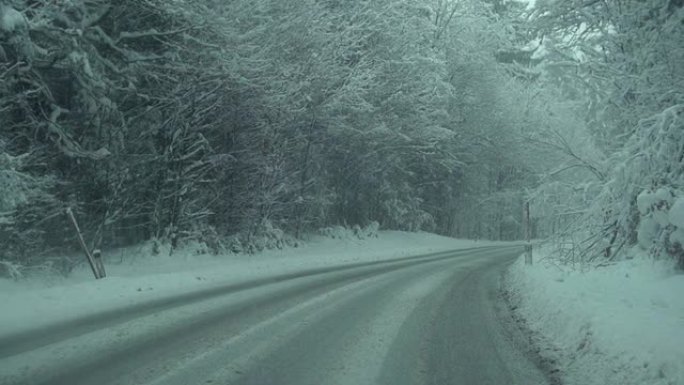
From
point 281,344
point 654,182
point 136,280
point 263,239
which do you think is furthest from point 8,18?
point 263,239

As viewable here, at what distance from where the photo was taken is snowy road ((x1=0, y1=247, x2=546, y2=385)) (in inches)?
226

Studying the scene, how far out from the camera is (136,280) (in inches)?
482

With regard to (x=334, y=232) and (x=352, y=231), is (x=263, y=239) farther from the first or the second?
(x=352, y=231)

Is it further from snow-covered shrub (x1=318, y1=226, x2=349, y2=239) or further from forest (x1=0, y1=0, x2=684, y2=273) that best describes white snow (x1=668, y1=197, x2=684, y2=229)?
snow-covered shrub (x1=318, y1=226, x2=349, y2=239)

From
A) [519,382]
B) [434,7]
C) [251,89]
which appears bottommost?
[519,382]

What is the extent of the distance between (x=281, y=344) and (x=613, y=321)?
12.5 ft

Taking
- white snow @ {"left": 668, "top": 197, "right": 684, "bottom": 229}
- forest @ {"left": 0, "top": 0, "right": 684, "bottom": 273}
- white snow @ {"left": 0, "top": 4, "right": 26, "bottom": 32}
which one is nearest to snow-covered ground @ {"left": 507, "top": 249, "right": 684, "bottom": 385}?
forest @ {"left": 0, "top": 0, "right": 684, "bottom": 273}

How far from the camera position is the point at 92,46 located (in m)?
12.8

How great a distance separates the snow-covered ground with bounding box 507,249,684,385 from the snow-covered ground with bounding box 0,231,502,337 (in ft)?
21.5

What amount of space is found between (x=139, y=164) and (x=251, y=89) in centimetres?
404

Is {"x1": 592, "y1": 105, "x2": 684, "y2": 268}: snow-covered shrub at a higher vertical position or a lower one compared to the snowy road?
higher

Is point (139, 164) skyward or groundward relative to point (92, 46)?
groundward

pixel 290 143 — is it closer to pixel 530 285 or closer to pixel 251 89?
pixel 251 89

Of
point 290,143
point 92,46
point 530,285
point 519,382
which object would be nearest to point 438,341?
point 519,382
